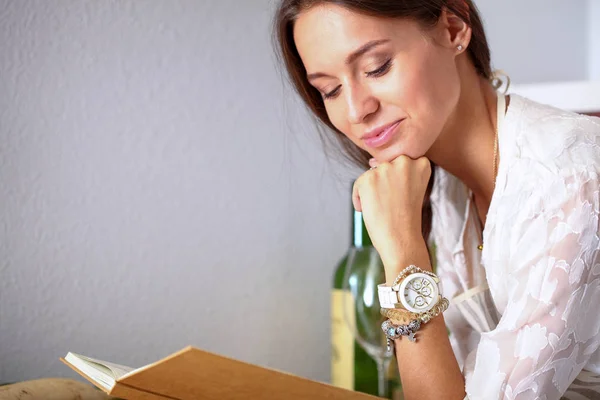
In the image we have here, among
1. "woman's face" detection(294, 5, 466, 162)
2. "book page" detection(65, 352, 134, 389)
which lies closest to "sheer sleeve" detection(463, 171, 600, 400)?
"woman's face" detection(294, 5, 466, 162)

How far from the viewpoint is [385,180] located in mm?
1035

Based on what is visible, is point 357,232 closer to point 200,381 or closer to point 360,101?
point 360,101

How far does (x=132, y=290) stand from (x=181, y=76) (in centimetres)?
41

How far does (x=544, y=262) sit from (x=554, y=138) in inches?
7.2

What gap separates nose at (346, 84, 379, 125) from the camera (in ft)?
3.23

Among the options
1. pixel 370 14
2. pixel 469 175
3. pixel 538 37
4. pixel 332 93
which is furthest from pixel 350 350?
pixel 538 37

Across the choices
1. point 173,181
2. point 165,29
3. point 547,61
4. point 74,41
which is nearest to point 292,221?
point 173,181

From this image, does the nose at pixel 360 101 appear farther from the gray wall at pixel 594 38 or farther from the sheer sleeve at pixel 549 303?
the gray wall at pixel 594 38

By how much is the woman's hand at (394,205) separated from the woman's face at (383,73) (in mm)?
29

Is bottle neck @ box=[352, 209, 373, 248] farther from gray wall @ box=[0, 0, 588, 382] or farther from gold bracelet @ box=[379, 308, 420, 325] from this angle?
gold bracelet @ box=[379, 308, 420, 325]

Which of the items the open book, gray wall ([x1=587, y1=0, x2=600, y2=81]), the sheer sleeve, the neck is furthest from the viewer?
gray wall ([x1=587, y1=0, x2=600, y2=81])

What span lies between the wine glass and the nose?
0.44 meters

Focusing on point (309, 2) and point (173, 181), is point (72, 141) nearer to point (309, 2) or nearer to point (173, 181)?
point (173, 181)

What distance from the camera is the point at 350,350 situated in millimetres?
1378
